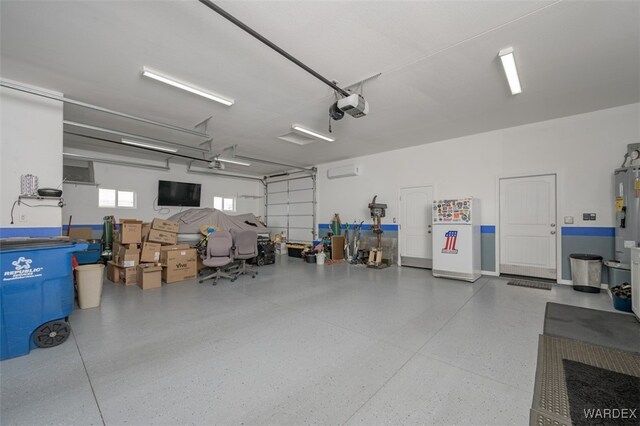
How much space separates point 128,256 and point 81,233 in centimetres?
310

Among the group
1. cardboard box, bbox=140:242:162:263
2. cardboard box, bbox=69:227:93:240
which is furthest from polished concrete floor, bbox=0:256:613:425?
cardboard box, bbox=69:227:93:240

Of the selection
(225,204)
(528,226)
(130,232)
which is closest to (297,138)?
(130,232)

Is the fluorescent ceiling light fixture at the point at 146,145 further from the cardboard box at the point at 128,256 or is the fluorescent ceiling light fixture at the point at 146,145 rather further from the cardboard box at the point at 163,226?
the cardboard box at the point at 128,256

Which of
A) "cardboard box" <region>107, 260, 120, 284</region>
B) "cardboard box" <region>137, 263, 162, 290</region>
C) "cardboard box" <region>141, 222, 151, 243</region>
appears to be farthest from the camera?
"cardboard box" <region>141, 222, 151, 243</region>

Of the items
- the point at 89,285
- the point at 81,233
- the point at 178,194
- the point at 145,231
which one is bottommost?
the point at 89,285

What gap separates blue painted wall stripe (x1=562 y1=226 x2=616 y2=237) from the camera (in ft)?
13.7

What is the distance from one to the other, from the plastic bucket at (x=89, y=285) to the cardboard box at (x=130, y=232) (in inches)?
44.3

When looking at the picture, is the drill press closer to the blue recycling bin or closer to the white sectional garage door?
the white sectional garage door

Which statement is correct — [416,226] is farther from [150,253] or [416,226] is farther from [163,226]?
[150,253]

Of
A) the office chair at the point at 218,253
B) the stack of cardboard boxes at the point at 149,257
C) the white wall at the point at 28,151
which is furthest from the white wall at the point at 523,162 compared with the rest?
the white wall at the point at 28,151

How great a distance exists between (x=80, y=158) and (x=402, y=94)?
783 cm

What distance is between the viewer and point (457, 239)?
501cm

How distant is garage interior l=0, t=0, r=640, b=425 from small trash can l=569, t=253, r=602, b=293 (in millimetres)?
31

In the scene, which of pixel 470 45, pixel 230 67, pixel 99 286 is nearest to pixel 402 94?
pixel 470 45
